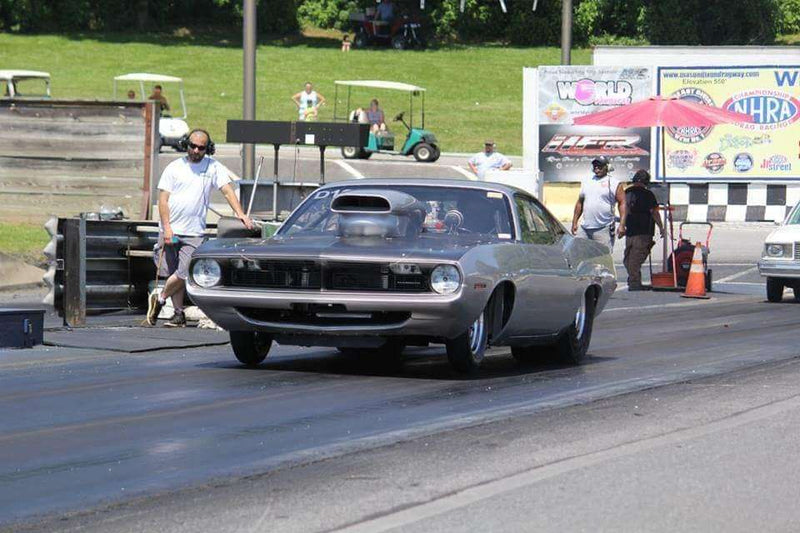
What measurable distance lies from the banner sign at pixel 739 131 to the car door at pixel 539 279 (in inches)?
729

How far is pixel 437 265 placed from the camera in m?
10.4

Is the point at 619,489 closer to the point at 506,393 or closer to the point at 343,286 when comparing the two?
the point at 506,393

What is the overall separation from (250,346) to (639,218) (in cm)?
1065

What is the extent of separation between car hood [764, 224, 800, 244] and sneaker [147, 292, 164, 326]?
8.73m

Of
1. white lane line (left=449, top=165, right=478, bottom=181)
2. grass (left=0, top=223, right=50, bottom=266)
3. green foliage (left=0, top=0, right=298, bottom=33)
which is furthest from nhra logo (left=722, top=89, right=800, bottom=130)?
green foliage (left=0, top=0, right=298, bottom=33)

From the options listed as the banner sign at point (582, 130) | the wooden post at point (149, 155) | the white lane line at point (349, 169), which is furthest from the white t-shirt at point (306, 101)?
the wooden post at point (149, 155)

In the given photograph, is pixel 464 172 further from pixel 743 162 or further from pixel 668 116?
pixel 668 116

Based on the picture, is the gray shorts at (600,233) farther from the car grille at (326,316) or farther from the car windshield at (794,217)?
the car grille at (326,316)

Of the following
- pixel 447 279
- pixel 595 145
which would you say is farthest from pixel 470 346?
pixel 595 145

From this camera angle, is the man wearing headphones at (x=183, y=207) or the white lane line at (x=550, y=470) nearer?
the white lane line at (x=550, y=470)

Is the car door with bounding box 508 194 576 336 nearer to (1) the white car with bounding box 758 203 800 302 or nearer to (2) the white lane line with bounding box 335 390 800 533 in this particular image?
(2) the white lane line with bounding box 335 390 800 533

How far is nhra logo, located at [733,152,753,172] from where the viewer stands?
30406 millimetres

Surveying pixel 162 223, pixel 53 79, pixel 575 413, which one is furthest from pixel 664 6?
pixel 575 413

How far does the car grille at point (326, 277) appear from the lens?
10.4m
